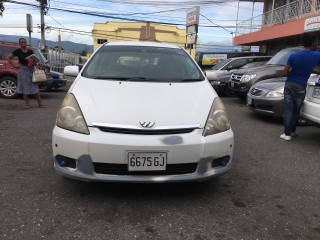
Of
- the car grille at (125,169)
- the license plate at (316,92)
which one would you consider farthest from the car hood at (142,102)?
the license plate at (316,92)

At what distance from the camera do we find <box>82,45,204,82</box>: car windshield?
4020 mm

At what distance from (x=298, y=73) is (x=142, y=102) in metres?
3.19

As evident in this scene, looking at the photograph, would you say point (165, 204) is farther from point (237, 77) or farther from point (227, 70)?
point (227, 70)

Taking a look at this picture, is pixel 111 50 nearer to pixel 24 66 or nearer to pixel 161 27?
pixel 24 66

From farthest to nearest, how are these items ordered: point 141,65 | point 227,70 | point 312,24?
1. point 312,24
2. point 227,70
3. point 141,65

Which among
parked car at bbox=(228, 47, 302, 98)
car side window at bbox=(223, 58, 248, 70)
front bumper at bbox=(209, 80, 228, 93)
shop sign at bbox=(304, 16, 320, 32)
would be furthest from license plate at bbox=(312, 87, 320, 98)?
shop sign at bbox=(304, 16, 320, 32)

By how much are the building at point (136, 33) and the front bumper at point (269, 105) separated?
110 feet

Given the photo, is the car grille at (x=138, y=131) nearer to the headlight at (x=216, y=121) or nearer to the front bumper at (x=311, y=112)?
the headlight at (x=216, y=121)

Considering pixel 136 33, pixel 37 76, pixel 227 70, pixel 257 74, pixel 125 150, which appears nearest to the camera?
pixel 125 150

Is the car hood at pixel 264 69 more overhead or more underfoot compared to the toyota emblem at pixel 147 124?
more overhead

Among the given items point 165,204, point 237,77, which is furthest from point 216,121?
point 237,77

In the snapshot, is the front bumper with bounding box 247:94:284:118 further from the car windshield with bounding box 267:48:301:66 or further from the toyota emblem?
the toyota emblem

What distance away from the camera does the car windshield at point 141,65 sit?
13.2 feet

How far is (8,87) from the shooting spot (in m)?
10.0
